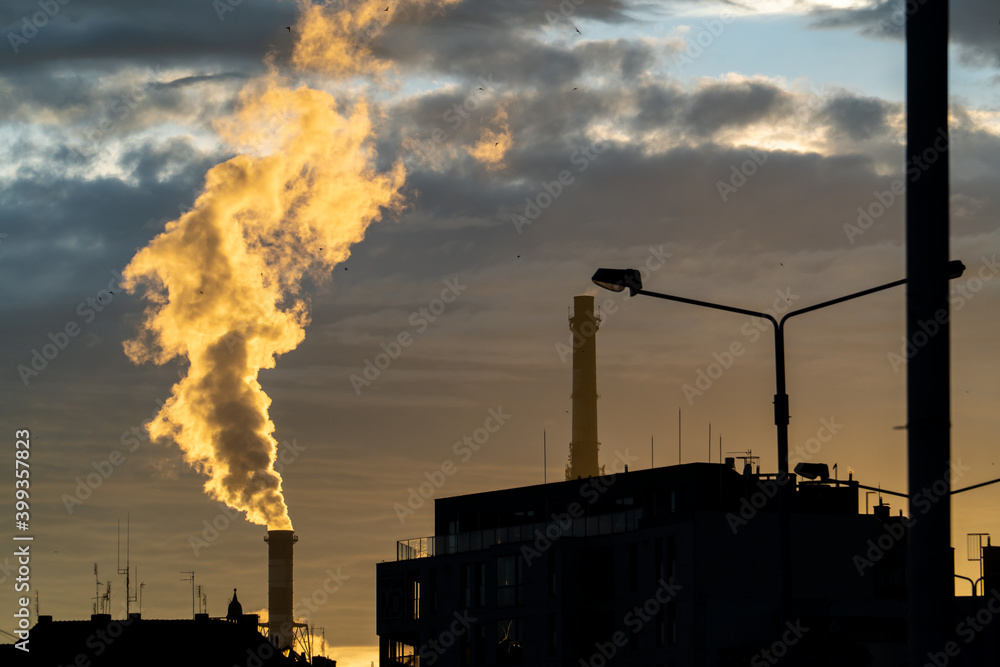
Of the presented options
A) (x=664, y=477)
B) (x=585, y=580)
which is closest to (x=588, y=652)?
(x=585, y=580)

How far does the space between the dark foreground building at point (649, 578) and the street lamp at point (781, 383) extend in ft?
112

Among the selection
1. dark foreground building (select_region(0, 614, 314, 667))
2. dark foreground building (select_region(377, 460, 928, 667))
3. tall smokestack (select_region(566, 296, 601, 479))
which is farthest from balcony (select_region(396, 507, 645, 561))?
tall smokestack (select_region(566, 296, 601, 479))

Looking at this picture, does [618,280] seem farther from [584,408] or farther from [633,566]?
[584,408]

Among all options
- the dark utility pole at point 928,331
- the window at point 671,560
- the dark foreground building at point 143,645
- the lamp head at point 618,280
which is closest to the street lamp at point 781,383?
the lamp head at point 618,280

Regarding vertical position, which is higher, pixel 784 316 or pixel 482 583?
pixel 784 316

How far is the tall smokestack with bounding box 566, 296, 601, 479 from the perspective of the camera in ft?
449

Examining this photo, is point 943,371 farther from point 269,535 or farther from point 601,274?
point 269,535

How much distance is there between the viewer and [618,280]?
26.7 m

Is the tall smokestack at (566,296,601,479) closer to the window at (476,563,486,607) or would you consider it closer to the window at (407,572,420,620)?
the window at (407,572,420,620)

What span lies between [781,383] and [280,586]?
105 metres

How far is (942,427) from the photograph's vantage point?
355 inches

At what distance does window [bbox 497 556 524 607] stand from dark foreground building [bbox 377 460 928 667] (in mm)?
73

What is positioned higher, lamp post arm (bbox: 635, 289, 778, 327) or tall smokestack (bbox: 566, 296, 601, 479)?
tall smokestack (bbox: 566, 296, 601, 479)

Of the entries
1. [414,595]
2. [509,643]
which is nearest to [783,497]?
[509,643]
